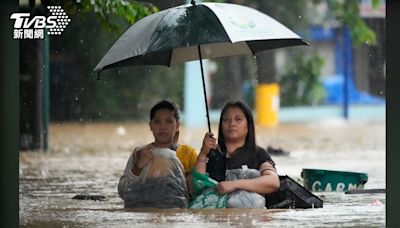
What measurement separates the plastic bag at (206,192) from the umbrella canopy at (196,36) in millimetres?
1012

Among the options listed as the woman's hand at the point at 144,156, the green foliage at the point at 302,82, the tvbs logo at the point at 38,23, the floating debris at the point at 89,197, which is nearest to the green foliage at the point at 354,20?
the green foliage at the point at 302,82

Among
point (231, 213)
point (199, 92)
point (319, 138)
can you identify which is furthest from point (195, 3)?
point (319, 138)

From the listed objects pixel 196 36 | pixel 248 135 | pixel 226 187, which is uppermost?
pixel 196 36

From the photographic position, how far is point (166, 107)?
421 inches

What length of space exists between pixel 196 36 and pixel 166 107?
740 millimetres

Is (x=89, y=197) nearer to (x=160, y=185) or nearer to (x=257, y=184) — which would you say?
(x=160, y=185)

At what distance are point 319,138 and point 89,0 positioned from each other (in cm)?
295

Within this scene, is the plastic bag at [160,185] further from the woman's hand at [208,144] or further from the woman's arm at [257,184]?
the woman's arm at [257,184]

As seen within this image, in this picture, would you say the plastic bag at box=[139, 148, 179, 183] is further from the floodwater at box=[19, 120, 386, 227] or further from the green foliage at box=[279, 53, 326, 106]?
the green foliage at box=[279, 53, 326, 106]

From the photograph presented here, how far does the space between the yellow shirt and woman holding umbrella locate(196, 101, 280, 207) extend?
0.06 meters

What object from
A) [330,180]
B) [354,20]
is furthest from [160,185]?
[354,20]

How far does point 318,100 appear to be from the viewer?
11742mm

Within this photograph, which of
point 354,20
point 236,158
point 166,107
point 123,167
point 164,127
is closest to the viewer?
point 236,158

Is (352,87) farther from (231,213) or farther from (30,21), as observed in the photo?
(30,21)
